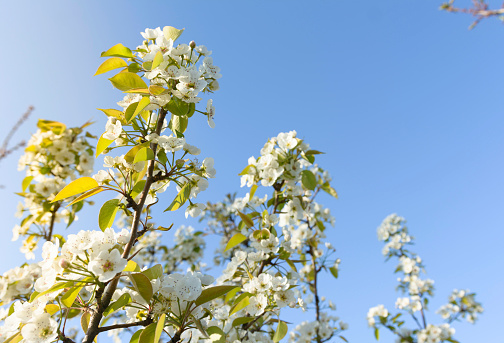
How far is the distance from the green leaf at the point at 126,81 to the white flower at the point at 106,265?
68 centimetres

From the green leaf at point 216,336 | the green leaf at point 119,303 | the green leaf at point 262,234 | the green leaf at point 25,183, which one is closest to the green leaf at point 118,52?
the green leaf at point 119,303

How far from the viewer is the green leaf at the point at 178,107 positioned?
1394mm

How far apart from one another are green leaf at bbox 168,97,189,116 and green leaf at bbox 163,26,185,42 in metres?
0.35

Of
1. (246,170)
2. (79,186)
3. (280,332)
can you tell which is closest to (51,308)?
(79,186)

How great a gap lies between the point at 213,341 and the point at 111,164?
87cm

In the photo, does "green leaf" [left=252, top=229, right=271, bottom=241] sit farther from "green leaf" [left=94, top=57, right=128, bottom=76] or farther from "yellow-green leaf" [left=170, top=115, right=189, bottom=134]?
"green leaf" [left=94, top=57, right=128, bottom=76]

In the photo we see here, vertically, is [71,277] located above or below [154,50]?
below

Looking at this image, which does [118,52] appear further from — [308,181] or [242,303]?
[308,181]

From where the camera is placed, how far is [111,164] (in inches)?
53.6

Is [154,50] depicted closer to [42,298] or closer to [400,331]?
[42,298]

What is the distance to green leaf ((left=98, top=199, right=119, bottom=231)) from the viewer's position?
49.9 inches

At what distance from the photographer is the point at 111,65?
1460 millimetres

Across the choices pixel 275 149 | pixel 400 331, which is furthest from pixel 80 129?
pixel 400 331

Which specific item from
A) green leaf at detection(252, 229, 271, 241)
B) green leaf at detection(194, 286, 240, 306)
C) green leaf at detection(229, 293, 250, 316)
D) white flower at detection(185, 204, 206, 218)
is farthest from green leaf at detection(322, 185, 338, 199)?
green leaf at detection(194, 286, 240, 306)
